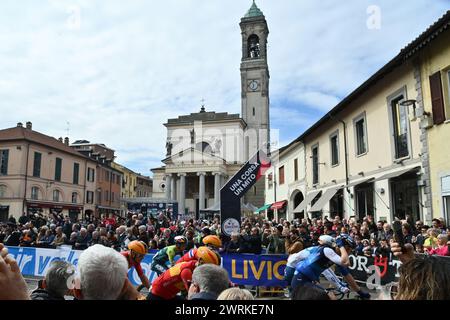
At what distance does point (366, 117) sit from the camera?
17.1 metres

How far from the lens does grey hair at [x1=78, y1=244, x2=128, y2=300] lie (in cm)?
226

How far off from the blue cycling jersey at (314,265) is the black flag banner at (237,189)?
5151 millimetres

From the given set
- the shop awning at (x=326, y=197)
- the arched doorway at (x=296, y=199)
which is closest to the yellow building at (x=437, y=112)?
the shop awning at (x=326, y=197)

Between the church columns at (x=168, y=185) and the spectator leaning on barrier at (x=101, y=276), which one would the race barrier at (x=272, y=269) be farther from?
the church columns at (x=168, y=185)

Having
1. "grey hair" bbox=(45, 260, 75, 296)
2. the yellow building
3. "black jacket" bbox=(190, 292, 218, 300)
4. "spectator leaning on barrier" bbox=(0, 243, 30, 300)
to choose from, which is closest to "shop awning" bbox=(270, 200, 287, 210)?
the yellow building

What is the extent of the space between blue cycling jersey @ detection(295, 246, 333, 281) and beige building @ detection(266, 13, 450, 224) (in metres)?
7.51

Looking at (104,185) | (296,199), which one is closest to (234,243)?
(296,199)

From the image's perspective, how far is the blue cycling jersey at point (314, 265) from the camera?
19.9 feet

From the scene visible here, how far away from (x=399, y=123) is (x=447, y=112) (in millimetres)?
3188

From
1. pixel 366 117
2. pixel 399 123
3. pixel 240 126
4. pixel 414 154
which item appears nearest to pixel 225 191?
pixel 414 154

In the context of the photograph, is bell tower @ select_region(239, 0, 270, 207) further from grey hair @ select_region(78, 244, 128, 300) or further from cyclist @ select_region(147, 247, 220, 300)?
grey hair @ select_region(78, 244, 128, 300)

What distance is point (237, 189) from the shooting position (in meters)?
11.4
